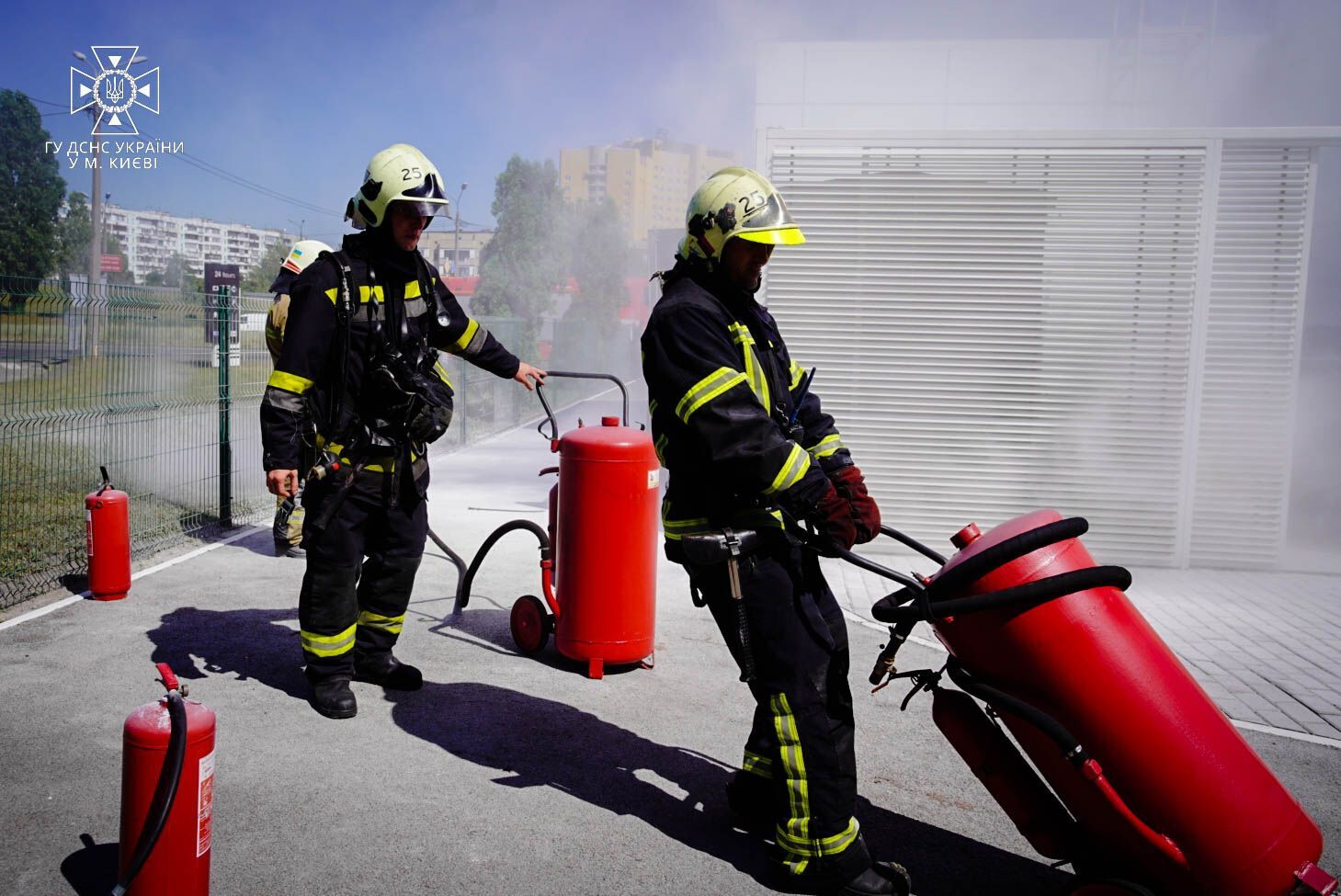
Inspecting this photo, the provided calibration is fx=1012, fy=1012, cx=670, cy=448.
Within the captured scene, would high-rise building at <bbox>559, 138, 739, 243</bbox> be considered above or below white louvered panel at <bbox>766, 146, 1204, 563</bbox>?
above

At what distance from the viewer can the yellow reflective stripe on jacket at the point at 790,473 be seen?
285 centimetres

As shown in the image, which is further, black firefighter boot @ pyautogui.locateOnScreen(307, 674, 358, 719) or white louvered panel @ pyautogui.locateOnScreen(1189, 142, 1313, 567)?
white louvered panel @ pyautogui.locateOnScreen(1189, 142, 1313, 567)

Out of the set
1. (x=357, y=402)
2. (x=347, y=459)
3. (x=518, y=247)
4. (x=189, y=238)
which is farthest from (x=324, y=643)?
(x=189, y=238)

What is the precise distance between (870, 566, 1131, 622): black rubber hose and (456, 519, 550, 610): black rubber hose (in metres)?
2.92

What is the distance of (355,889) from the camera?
2912 millimetres

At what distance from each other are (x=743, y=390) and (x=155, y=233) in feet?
517

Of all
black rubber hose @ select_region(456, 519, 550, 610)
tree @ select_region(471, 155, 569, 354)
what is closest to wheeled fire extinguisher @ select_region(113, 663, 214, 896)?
black rubber hose @ select_region(456, 519, 550, 610)

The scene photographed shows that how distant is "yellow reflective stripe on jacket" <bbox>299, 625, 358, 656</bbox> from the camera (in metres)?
4.22

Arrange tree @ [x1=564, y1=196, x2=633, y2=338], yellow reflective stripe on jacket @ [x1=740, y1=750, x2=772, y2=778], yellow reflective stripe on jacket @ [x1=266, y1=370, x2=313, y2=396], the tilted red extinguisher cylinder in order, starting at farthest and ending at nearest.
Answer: tree @ [x1=564, y1=196, x2=633, y2=338]
yellow reflective stripe on jacket @ [x1=266, y1=370, x2=313, y2=396]
yellow reflective stripe on jacket @ [x1=740, y1=750, x2=772, y2=778]
the tilted red extinguisher cylinder

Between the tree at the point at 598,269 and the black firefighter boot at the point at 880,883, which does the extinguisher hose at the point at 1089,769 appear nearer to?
the black firefighter boot at the point at 880,883

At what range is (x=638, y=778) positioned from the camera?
12.4ft

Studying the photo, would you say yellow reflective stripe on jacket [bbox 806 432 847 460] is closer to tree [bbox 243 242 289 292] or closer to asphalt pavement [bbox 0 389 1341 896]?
asphalt pavement [bbox 0 389 1341 896]

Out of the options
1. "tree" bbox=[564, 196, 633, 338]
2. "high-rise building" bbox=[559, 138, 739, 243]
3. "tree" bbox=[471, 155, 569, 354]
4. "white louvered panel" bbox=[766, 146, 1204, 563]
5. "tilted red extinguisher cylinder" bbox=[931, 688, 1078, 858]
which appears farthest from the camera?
"high-rise building" bbox=[559, 138, 739, 243]

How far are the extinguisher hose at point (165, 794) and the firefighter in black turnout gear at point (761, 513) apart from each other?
4.53ft
